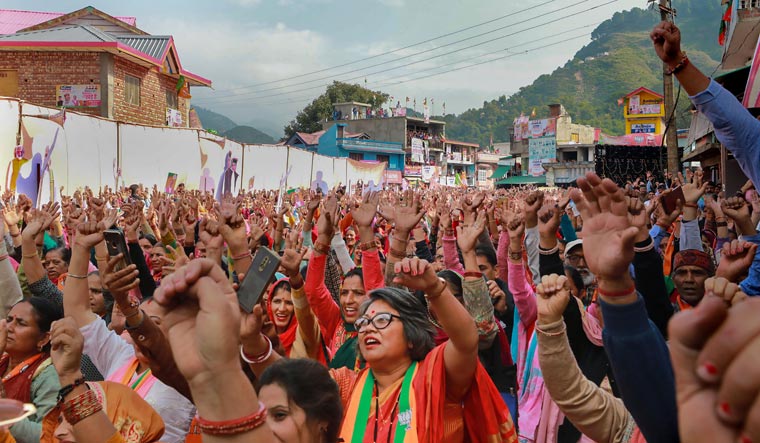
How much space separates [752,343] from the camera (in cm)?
87

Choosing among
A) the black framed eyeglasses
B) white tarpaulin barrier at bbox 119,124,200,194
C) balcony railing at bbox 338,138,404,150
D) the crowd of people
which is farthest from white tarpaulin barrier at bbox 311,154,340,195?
balcony railing at bbox 338,138,404,150

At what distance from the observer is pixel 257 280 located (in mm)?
1939

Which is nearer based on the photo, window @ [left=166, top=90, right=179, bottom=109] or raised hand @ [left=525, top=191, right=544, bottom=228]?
raised hand @ [left=525, top=191, right=544, bottom=228]

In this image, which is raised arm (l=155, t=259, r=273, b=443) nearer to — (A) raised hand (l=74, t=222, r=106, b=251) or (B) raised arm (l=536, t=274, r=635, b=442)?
(B) raised arm (l=536, t=274, r=635, b=442)

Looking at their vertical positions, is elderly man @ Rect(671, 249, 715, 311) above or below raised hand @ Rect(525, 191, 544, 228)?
below

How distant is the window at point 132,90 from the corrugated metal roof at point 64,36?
4.88 ft

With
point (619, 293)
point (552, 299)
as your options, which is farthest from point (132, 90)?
point (619, 293)

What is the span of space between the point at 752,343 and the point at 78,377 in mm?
1997

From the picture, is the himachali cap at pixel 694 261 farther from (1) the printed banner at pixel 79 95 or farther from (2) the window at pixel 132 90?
(2) the window at pixel 132 90

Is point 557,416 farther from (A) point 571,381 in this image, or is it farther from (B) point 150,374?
(B) point 150,374

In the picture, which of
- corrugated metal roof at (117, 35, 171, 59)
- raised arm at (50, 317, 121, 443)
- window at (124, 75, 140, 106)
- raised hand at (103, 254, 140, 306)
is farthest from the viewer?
corrugated metal roof at (117, 35, 171, 59)

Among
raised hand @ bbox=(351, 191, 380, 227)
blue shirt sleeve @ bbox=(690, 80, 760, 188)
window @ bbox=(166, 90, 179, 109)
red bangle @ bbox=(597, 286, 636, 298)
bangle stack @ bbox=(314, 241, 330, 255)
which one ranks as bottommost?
bangle stack @ bbox=(314, 241, 330, 255)

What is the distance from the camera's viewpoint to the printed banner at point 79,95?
68.5 ft

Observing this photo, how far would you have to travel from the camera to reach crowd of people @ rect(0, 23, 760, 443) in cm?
142
